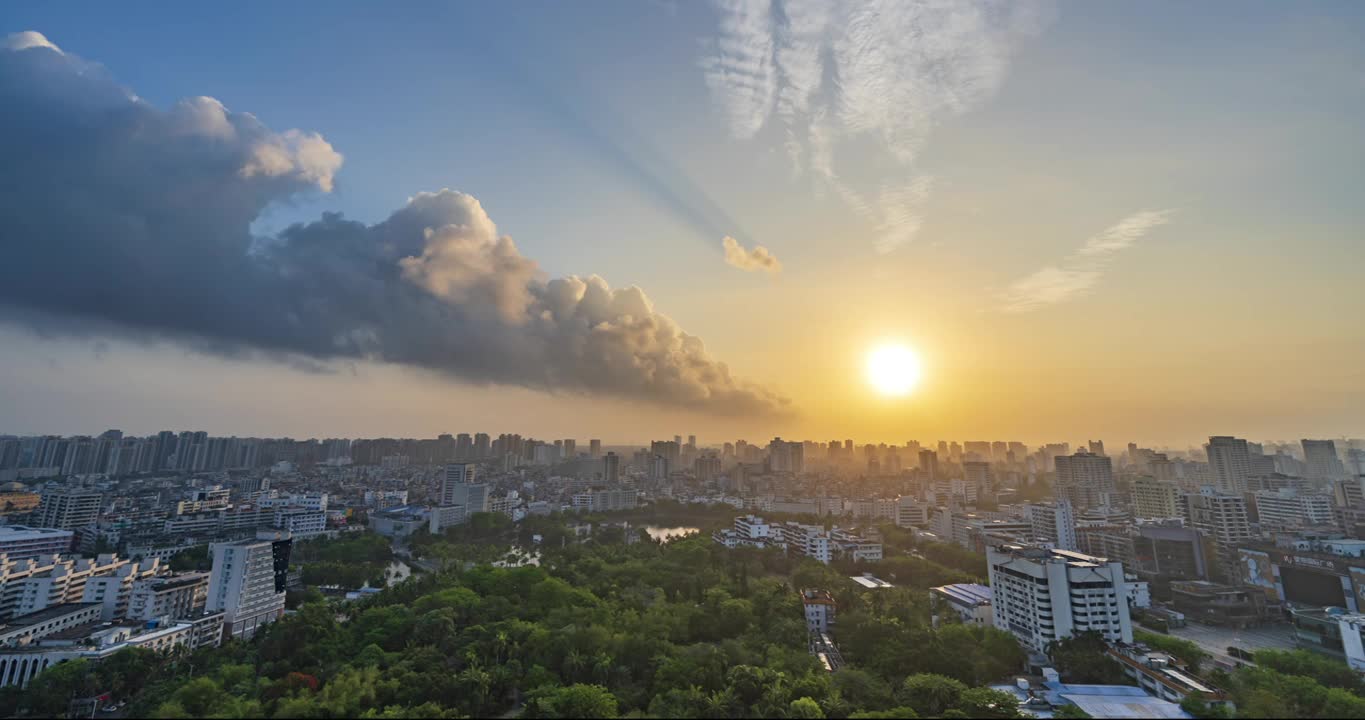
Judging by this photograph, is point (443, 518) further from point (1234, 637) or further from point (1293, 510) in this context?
point (1293, 510)

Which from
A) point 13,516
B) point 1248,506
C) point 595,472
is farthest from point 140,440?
point 1248,506

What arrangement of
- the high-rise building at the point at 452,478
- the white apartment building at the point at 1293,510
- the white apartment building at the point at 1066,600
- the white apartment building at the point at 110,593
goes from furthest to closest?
the high-rise building at the point at 452,478, the white apartment building at the point at 1293,510, the white apartment building at the point at 110,593, the white apartment building at the point at 1066,600

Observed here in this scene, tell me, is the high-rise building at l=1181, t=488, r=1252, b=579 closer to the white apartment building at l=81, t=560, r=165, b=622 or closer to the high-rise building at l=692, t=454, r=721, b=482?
the white apartment building at l=81, t=560, r=165, b=622

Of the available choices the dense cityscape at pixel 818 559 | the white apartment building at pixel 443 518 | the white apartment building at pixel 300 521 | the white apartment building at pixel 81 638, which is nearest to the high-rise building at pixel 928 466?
the dense cityscape at pixel 818 559

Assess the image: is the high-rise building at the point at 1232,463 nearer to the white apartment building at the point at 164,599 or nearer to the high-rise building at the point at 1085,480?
the high-rise building at the point at 1085,480

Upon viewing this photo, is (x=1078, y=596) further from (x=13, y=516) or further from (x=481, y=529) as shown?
(x=13, y=516)
